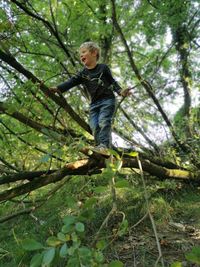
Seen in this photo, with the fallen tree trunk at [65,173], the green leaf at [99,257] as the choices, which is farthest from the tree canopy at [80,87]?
the green leaf at [99,257]

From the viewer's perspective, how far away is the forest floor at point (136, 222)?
3.55 m

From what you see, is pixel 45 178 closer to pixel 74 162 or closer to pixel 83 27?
pixel 74 162

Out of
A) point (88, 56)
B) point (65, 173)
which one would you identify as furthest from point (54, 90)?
point (65, 173)

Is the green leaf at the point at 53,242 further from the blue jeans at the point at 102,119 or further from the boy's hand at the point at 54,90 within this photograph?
the boy's hand at the point at 54,90

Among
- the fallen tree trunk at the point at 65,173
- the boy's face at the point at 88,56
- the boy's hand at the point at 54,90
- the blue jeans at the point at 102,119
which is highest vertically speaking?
the boy's face at the point at 88,56

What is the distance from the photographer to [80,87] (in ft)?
16.3

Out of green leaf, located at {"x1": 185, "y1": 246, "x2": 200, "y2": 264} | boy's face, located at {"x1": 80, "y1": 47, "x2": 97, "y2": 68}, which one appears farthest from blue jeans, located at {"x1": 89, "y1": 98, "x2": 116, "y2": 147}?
green leaf, located at {"x1": 185, "y1": 246, "x2": 200, "y2": 264}

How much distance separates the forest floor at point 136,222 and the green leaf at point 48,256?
1.84m

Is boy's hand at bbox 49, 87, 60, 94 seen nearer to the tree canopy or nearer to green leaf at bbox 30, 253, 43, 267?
the tree canopy

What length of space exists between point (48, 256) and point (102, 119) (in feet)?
9.09

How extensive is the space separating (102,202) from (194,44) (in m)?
4.25

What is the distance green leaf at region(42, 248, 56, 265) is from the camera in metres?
1.14

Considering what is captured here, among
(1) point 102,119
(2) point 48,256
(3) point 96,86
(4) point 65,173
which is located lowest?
(2) point 48,256

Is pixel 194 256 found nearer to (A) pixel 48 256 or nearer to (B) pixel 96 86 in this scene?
(A) pixel 48 256
